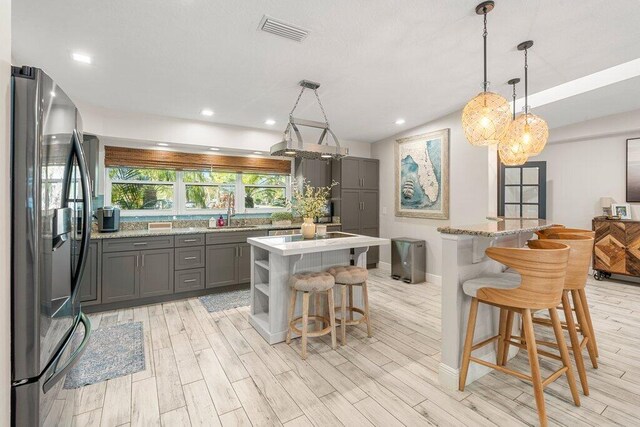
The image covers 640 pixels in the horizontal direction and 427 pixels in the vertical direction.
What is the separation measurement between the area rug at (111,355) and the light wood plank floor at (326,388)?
0.28 ft

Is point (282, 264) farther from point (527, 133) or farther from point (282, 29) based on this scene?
point (527, 133)

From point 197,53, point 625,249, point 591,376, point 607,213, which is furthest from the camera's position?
point 607,213

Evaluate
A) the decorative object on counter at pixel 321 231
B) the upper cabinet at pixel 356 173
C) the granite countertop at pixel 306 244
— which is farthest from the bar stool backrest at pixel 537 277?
the upper cabinet at pixel 356 173

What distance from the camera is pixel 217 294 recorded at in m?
4.28

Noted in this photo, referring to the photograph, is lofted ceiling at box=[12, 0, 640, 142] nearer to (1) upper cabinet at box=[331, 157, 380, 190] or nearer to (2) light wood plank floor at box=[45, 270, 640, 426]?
(1) upper cabinet at box=[331, 157, 380, 190]

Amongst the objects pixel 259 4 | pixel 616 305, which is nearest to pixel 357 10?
pixel 259 4

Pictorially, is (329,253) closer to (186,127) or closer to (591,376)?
(591,376)

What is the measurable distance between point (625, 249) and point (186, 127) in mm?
6881

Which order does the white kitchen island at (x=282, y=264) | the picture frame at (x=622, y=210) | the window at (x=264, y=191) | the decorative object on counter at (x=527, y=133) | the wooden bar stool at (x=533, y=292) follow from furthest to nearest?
the window at (x=264, y=191)
the picture frame at (x=622, y=210)
the decorative object on counter at (x=527, y=133)
the white kitchen island at (x=282, y=264)
the wooden bar stool at (x=533, y=292)

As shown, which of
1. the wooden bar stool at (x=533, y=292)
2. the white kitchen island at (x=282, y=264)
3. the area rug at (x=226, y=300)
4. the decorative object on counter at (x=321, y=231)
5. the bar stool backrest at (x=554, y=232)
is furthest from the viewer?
the area rug at (x=226, y=300)

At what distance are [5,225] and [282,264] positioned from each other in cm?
210

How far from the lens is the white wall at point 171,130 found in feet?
12.5

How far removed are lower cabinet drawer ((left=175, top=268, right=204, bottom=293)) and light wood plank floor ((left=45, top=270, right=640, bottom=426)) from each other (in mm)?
855

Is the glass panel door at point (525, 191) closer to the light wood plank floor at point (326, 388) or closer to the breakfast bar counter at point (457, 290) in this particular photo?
the light wood plank floor at point (326, 388)
